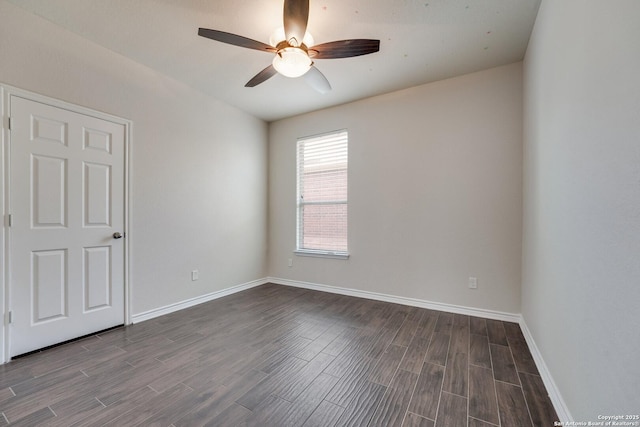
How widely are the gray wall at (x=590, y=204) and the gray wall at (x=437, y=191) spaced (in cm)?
80

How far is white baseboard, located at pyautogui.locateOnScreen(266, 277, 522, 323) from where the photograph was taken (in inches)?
109

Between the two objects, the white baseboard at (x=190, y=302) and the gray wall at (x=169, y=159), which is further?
the white baseboard at (x=190, y=302)

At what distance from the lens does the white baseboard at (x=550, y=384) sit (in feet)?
4.56

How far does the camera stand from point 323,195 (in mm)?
4031

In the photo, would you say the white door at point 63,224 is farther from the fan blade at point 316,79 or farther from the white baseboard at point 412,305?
the fan blade at point 316,79

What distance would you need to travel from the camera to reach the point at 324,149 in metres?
4.02

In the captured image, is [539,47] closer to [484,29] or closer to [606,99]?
[484,29]

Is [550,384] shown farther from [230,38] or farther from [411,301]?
[230,38]

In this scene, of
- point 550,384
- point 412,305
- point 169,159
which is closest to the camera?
point 550,384

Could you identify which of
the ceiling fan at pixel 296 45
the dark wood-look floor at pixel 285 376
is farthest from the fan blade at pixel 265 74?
the dark wood-look floor at pixel 285 376

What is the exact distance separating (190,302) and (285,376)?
6.59 ft

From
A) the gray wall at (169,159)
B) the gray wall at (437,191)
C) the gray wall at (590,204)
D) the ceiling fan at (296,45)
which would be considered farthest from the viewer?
the gray wall at (437,191)

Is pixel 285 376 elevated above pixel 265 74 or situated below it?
below

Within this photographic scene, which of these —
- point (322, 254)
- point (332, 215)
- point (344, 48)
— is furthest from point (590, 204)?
point (322, 254)
